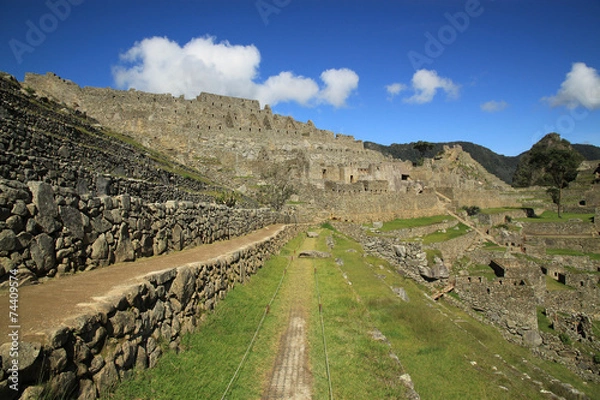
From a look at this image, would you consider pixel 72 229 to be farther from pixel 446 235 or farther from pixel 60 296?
pixel 446 235

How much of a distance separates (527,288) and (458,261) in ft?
22.1

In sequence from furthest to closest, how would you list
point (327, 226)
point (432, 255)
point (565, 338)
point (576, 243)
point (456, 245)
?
point (576, 243) < point (327, 226) < point (456, 245) < point (432, 255) < point (565, 338)

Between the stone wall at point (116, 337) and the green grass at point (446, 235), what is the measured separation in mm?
22642

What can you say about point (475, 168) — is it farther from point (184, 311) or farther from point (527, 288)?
point (184, 311)

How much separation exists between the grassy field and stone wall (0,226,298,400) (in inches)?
10.1

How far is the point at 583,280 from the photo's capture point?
22.8m

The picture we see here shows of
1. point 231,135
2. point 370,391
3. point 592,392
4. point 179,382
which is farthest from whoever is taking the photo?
point 231,135

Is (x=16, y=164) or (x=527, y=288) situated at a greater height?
(x=16, y=164)

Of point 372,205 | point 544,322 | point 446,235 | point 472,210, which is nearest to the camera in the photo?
point 544,322

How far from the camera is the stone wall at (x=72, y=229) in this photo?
15.5ft

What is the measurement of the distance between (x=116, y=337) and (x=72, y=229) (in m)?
2.41

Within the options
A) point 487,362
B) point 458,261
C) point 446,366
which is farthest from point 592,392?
point 458,261

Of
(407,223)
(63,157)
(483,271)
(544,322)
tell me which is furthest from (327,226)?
(63,157)

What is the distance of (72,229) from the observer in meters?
5.70
